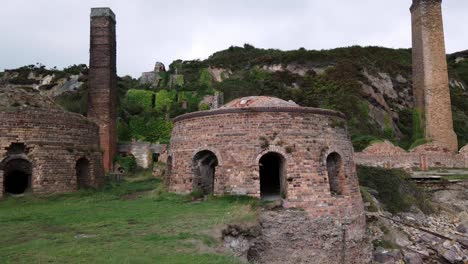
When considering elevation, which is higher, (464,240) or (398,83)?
(398,83)

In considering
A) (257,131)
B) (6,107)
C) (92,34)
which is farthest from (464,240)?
(92,34)

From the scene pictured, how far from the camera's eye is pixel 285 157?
37.3 ft

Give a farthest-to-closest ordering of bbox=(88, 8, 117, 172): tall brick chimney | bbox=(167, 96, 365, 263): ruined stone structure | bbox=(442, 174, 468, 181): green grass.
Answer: bbox=(88, 8, 117, 172): tall brick chimney < bbox=(442, 174, 468, 181): green grass < bbox=(167, 96, 365, 263): ruined stone structure

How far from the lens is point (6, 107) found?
13531 millimetres

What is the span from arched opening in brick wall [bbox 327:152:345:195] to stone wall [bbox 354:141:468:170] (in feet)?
53.4

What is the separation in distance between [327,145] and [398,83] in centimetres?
4055

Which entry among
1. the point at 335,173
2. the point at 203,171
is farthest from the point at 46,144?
the point at 335,173

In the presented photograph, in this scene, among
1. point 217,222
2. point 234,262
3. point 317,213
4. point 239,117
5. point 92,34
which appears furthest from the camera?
point 92,34

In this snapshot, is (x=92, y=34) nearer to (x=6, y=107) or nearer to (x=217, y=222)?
(x=6, y=107)

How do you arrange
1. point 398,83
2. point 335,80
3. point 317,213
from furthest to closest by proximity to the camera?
point 398,83
point 335,80
point 317,213

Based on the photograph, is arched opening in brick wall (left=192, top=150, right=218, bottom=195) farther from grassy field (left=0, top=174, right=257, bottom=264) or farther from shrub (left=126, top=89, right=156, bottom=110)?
shrub (left=126, top=89, right=156, bottom=110)

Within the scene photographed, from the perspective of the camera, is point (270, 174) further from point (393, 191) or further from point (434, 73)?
point (434, 73)

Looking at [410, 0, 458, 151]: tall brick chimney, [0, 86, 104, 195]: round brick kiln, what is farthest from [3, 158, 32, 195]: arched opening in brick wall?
[410, 0, 458, 151]: tall brick chimney

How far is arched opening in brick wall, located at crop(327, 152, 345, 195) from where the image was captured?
12.3 m
